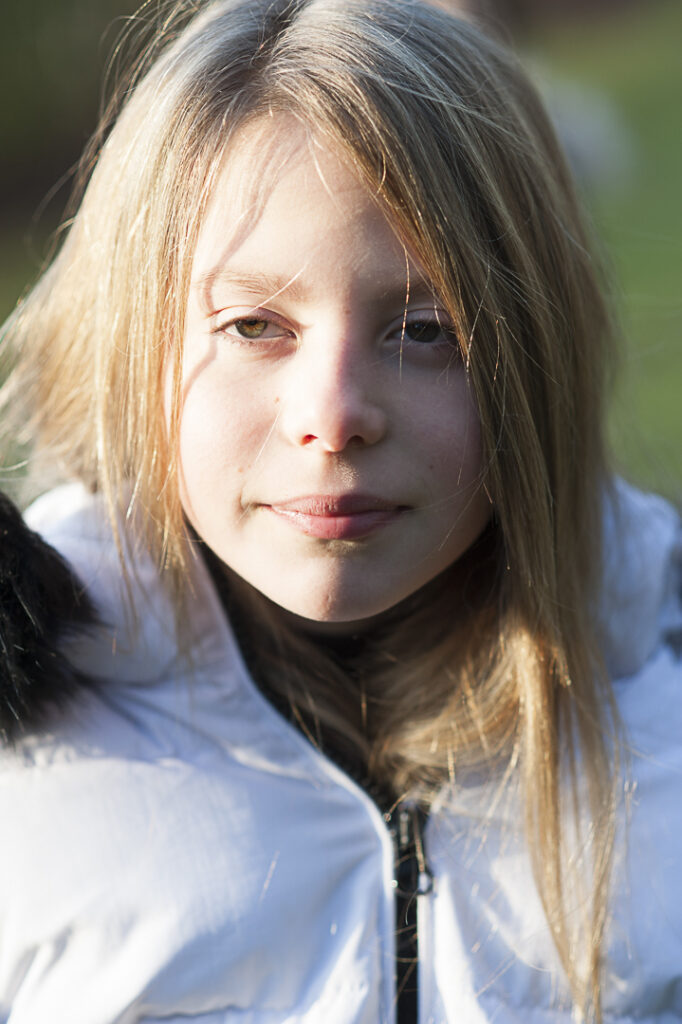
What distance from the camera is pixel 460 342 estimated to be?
0.90 m

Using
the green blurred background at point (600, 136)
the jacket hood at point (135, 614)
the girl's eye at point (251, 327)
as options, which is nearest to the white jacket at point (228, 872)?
the jacket hood at point (135, 614)

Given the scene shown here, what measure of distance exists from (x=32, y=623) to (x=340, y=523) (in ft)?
1.04

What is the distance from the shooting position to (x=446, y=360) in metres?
0.92

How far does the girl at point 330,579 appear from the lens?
2.91 feet

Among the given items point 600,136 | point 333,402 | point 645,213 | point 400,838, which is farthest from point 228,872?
point 600,136

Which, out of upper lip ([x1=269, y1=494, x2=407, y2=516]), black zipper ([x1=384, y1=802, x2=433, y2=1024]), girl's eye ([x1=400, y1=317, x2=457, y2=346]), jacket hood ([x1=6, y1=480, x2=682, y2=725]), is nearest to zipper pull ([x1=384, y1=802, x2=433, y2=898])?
black zipper ([x1=384, y1=802, x2=433, y2=1024])

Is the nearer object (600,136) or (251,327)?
(251,327)

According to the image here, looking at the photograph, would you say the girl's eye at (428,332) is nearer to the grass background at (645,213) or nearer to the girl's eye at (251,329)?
the girl's eye at (251,329)

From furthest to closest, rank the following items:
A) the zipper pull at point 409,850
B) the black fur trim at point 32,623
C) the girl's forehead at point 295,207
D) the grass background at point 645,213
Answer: the grass background at point 645,213, the zipper pull at point 409,850, the black fur trim at point 32,623, the girl's forehead at point 295,207

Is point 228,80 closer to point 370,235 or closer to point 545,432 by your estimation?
point 370,235

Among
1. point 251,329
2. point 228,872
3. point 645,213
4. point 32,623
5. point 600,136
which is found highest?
point 600,136

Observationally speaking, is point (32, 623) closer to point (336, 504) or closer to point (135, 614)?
point (135, 614)

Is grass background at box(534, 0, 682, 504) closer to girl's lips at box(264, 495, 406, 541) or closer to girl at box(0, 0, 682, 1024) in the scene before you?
girl at box(0, 0, 682, 1024)

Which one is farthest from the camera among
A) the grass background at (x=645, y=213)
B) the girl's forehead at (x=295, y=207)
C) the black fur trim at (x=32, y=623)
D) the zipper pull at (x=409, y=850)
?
the grass background at (x=645, y=213)
